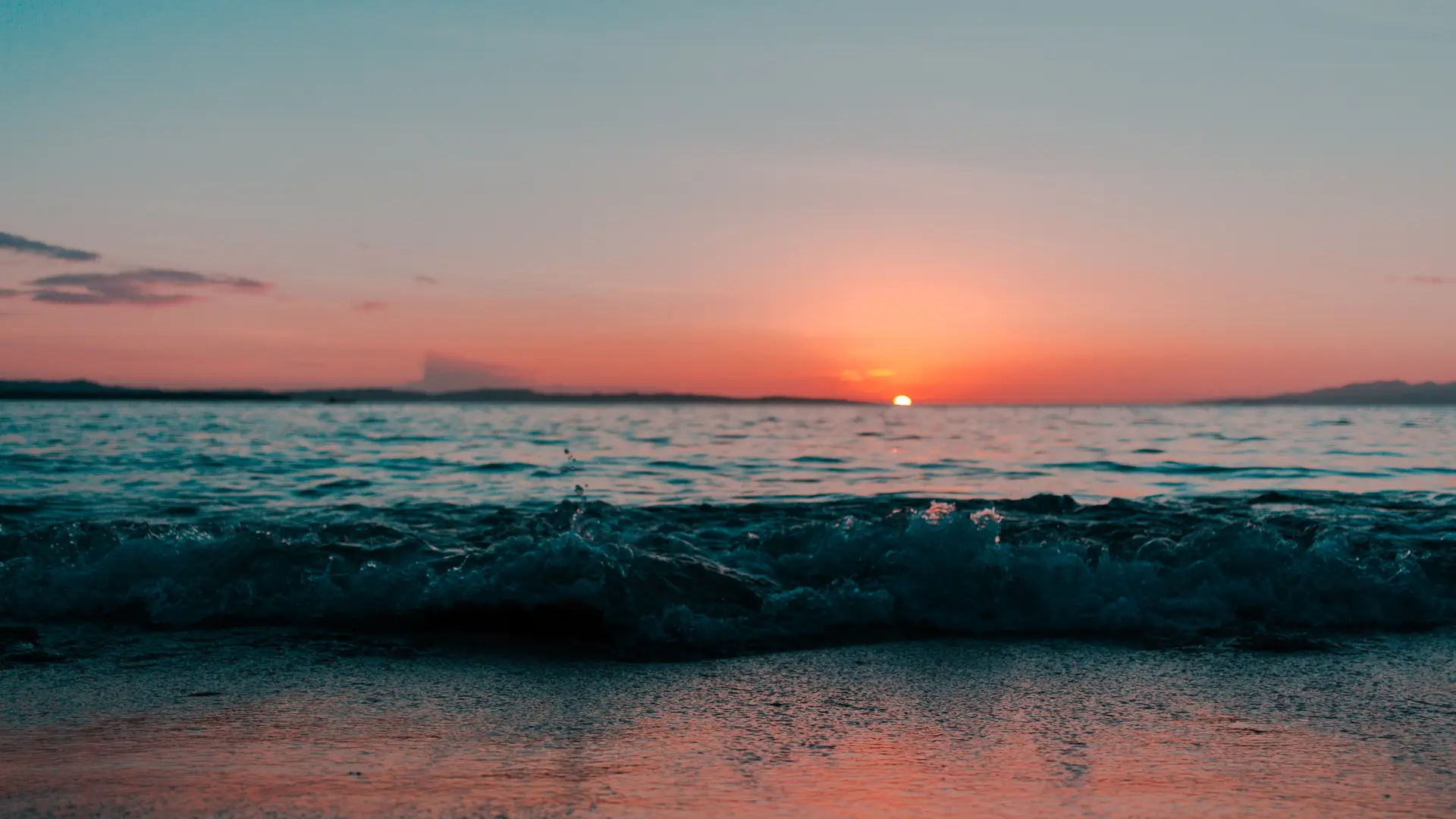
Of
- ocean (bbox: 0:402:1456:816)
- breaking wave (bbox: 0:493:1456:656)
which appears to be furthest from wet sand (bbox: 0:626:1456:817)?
breaking wave (bbox: 0:493:1456:656)

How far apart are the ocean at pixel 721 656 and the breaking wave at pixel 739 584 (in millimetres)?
28

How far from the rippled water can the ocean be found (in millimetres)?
421

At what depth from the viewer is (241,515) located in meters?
10.5

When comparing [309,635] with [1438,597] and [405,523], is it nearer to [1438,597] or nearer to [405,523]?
[405,523]

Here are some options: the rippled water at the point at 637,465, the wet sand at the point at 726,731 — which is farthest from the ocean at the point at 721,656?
the rippled water at the point at 637,465

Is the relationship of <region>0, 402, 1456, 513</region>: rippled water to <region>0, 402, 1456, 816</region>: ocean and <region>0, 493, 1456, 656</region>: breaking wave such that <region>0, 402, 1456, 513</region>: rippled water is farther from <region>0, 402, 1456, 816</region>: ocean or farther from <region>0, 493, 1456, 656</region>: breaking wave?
<region>0, 493, 1456, 656</region>: breaking wave

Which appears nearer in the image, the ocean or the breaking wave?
the ocean

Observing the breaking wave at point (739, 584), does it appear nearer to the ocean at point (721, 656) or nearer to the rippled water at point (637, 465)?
the ocean at point (721, 656)

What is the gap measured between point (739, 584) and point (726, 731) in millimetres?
3052

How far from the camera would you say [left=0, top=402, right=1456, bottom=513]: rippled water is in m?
13.0

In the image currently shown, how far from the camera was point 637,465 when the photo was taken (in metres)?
18.5

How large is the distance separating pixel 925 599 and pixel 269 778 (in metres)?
4.36

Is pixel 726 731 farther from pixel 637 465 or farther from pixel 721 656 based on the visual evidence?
pixel 637 465

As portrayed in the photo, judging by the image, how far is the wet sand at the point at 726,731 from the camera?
10.5 ft
